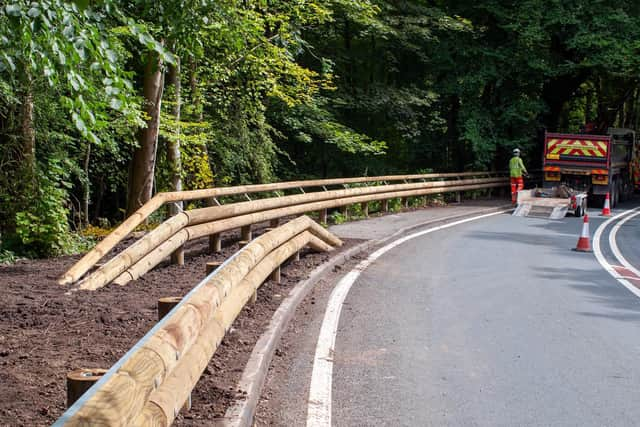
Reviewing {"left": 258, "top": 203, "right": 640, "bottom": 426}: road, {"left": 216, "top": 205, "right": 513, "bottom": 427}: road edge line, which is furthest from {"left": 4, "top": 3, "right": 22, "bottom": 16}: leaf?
{"left": 258, "top": 203, "right": 640, "bottom": 426}: road

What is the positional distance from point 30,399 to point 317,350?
2.67 metres

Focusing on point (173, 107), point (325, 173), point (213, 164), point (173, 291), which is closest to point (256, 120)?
point (213, 164)

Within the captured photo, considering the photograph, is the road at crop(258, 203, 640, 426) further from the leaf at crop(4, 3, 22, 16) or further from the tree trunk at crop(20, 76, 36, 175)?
the tree trunk at crop(20, 76, 36, 175)

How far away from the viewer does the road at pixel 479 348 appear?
5.05m

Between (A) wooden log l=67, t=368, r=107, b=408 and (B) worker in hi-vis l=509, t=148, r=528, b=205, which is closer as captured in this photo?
(A) wooden log l=67, t=368, r=107, b=408

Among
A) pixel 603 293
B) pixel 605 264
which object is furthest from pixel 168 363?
pixel 605 264

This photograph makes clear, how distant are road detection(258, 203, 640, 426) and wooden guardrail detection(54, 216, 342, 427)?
0.81 m

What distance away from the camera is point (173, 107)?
15.8 m

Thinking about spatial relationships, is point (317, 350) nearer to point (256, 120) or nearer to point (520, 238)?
point (520, 238)

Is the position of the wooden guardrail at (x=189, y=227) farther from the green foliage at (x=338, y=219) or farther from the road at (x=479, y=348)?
the road at (x=479, y=348)

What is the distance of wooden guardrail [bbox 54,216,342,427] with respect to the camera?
2589 millimetres

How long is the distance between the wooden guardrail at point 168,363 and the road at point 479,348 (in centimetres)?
81

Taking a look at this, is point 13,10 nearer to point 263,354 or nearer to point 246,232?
point 263,354

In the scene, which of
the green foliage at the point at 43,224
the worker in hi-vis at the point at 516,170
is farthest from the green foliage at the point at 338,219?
the worker in hi-vis at the point at 516,170
